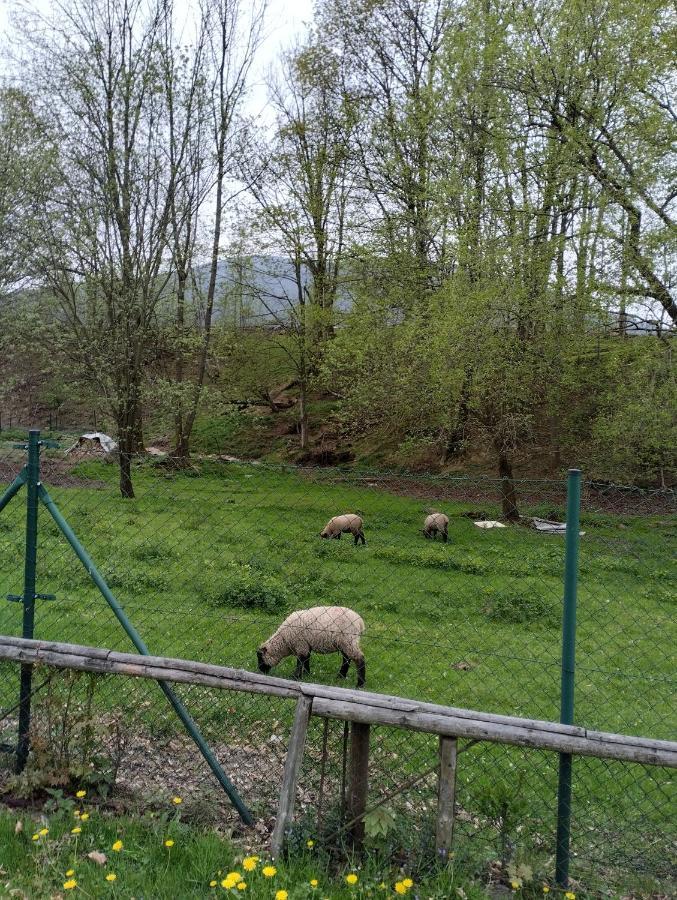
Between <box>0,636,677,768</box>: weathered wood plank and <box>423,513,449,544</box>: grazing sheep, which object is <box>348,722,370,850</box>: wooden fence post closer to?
<box>0,636,677,768</box>: weathered wood plank

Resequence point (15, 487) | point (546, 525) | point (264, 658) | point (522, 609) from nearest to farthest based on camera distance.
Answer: point (15, 487)
point (264, 658)
point (522, 609)
point (546, 525)

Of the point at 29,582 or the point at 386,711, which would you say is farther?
the point at 29,582

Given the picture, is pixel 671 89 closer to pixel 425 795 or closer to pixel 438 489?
pixel 438 489

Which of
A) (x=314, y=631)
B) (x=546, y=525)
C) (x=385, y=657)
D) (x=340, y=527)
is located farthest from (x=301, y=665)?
(x=546, y=525)

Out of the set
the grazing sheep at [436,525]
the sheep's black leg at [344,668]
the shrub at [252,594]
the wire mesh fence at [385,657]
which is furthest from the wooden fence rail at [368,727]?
the grazing sheep at [436,525]

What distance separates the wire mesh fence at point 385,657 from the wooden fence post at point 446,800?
0.42 feet

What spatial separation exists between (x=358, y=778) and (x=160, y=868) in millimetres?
1134

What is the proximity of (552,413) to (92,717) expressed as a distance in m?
14.9

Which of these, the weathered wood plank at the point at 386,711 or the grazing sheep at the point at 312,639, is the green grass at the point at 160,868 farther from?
the grazing sheep at the point at 312,639

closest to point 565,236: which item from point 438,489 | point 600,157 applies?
point 600,157

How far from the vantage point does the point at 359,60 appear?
2742 centimetres

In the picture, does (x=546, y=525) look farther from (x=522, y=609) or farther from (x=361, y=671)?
(x=361, y=671)

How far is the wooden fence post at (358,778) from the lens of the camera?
3764 millimetres

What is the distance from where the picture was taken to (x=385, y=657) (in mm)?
7594
